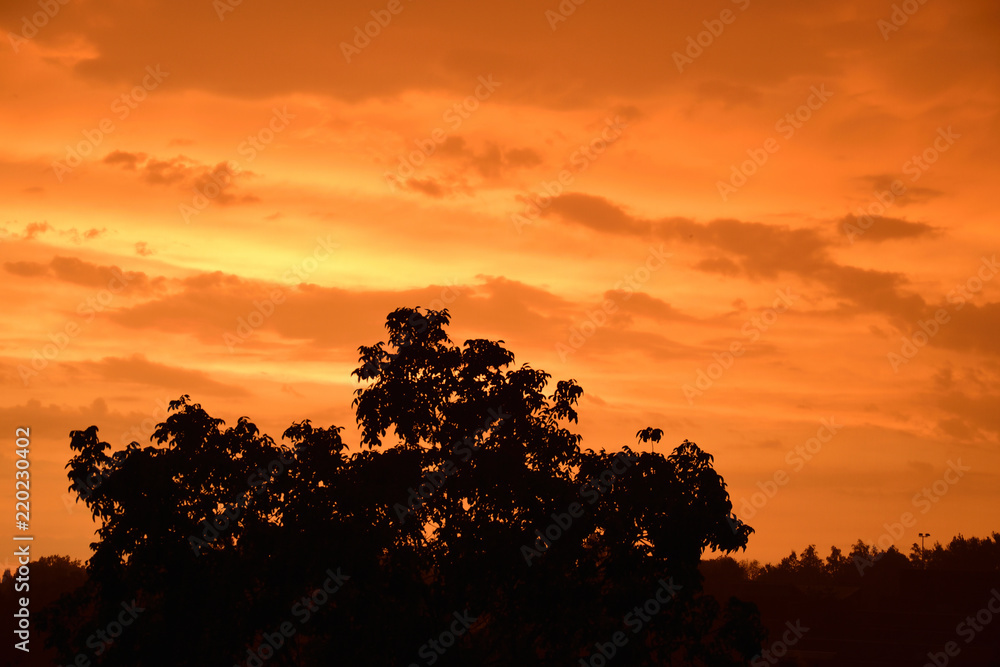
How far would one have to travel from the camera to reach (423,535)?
75.4 feet

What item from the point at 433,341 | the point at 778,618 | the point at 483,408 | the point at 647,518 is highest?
the point at 433,341

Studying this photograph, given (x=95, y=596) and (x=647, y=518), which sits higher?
(x=647, y=518)

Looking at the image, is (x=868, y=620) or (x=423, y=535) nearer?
(x=423, y=535)

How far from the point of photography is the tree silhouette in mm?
21969

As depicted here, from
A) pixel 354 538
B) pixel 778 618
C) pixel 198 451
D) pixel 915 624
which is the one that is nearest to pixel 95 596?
pixel 198 451

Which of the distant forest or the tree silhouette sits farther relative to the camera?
the distant forest

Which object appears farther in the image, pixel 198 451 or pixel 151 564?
pixel 198 451

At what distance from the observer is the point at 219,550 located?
930 inches

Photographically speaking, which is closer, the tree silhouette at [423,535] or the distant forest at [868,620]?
the tree silhouette at [423,535]

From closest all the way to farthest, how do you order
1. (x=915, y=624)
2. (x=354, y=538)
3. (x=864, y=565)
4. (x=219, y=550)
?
(x=354, y=538) → (x=219, y=550) → (x=915, y=624) → (x=864, y=565)

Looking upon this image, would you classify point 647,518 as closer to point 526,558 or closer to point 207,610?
point 526,558

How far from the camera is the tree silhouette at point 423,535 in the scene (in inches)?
865

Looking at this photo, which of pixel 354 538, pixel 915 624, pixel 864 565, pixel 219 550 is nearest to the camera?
pixel 354 538

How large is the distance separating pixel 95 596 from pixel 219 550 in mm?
3698
